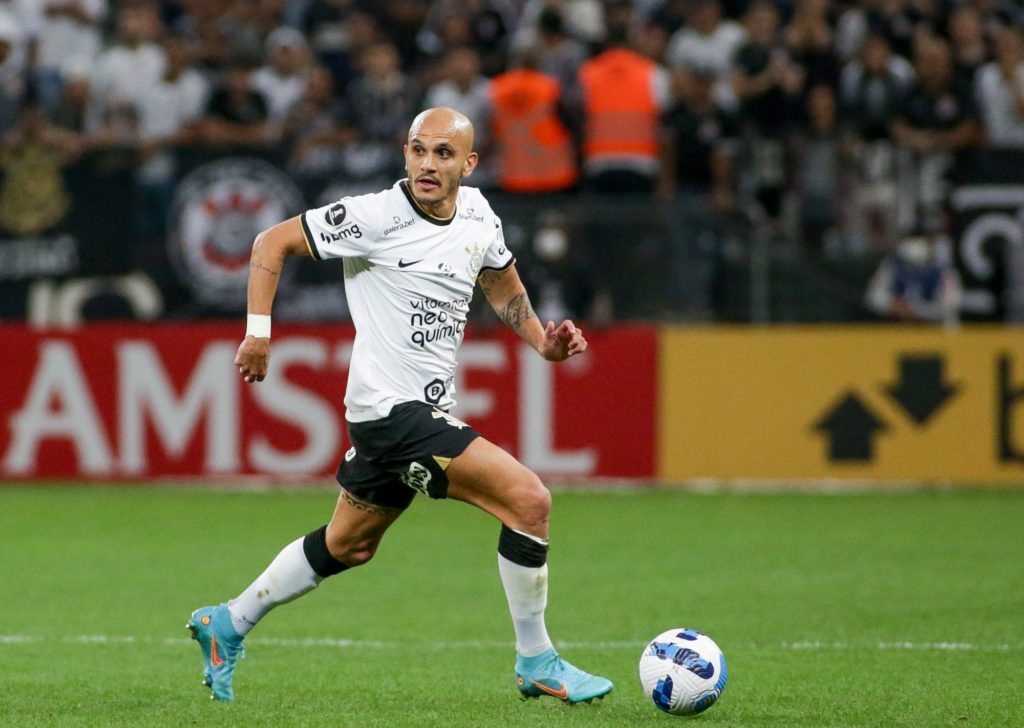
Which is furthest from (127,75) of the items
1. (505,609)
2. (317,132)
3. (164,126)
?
(505,609)

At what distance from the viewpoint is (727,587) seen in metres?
10.0

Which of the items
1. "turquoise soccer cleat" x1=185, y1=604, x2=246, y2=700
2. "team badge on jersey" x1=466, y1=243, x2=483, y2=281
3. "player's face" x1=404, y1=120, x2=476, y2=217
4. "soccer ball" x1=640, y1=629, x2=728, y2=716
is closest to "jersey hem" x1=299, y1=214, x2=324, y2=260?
"player's face" x1=404, y1=120, x2=476, y2=217

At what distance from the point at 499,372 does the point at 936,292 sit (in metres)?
3.94

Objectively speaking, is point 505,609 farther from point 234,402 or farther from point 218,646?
point 234,402

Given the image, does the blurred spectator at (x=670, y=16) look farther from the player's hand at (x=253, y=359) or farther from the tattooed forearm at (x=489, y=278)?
the player's hand at (x=253, y=359)

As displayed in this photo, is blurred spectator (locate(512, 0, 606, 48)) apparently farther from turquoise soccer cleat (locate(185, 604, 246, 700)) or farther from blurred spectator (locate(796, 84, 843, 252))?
turquoise soccer cleat (locate(185, 604, 246, 700))

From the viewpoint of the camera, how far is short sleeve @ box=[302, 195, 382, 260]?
21.5 feet

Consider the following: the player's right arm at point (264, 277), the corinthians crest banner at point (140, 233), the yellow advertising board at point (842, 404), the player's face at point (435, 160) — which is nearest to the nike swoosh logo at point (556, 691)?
the player's right arm at point (264, 277)

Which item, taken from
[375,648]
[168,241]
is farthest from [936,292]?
[375,648]

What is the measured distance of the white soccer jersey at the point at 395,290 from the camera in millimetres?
6574

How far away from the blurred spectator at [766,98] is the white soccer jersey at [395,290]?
941cm

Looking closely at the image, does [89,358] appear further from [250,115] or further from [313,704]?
[313,704]

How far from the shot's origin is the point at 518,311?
7141 mm

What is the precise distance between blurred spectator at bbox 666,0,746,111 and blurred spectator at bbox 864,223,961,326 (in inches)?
115
